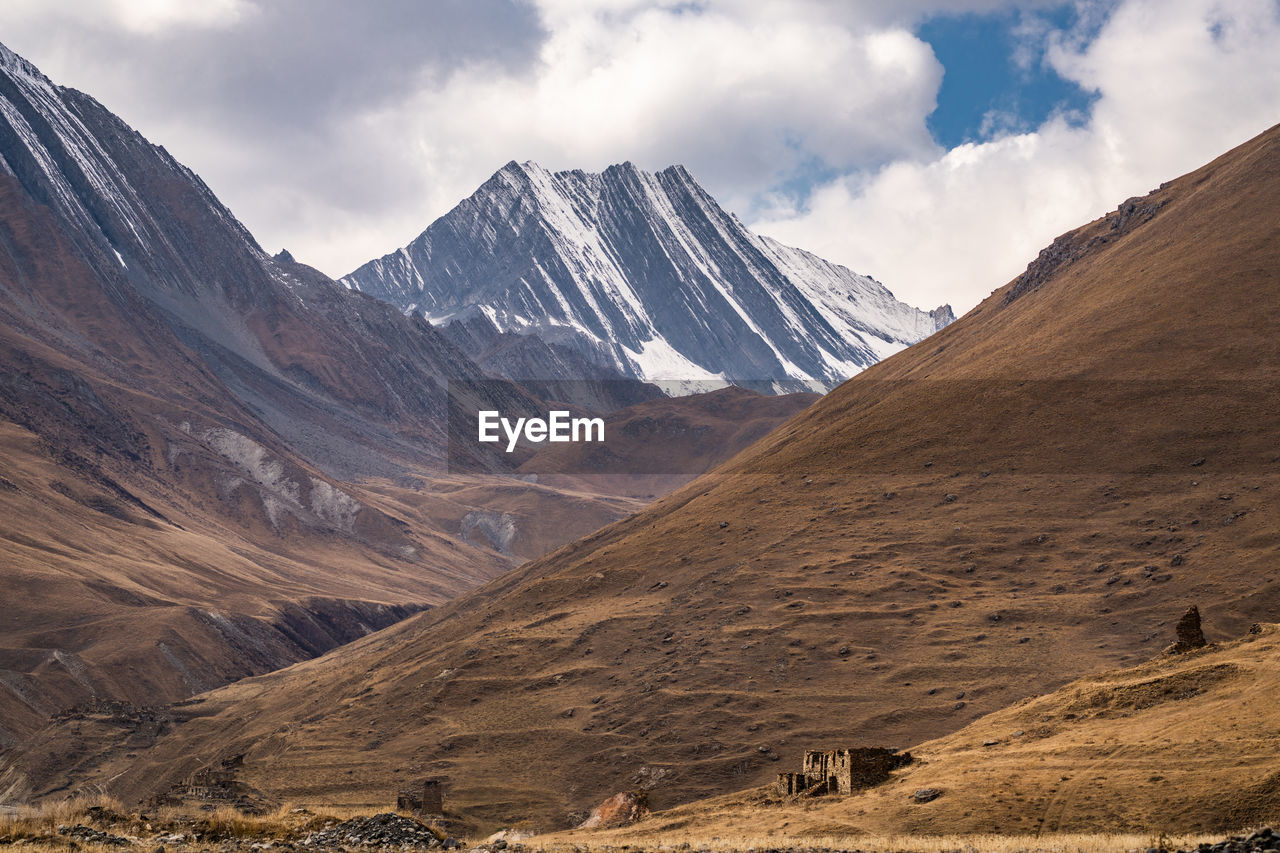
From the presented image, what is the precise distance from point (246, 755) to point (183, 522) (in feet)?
362

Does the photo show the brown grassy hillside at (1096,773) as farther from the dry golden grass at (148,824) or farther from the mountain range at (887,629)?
the dry golden grass at (148,824)

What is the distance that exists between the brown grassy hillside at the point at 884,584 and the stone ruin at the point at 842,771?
58.8 ft

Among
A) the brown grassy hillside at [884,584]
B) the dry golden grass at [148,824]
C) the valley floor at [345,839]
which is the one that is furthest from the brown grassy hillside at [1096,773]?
the brown grassy hillside at [884,584]

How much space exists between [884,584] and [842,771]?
38453mm

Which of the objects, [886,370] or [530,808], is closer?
[530,808]

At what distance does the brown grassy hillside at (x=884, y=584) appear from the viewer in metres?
61.8

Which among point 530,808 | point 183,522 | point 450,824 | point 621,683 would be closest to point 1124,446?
point 621,683

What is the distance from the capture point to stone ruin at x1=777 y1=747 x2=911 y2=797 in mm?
36594

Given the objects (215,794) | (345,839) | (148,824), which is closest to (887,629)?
(215,794)

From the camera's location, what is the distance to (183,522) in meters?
179

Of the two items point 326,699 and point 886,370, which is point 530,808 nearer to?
point 326,699

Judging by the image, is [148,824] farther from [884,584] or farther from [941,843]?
[884,584]

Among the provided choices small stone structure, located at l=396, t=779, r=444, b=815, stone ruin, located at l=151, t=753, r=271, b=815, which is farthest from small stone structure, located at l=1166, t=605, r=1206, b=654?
stone ruin, located at l=151, t=753, r=271, b=815

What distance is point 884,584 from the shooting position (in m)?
74.6
